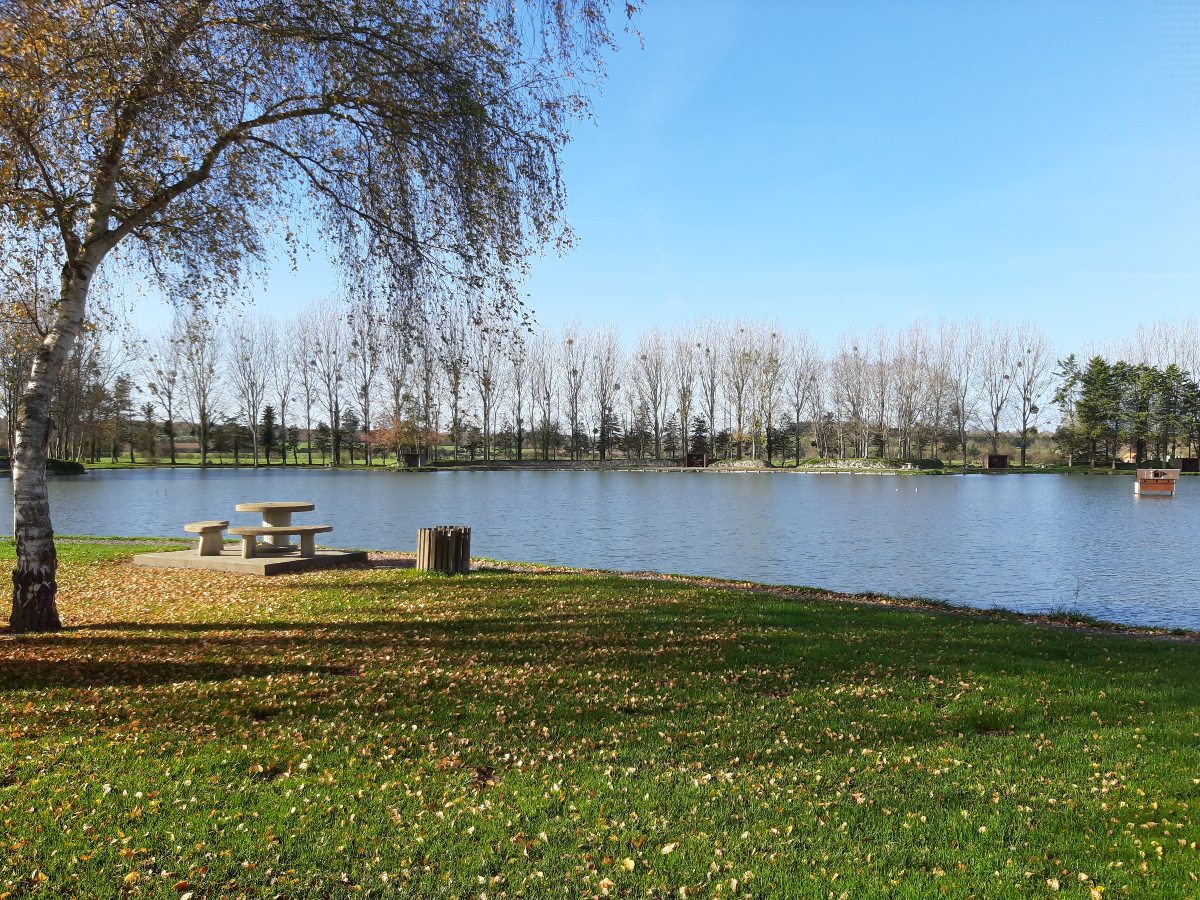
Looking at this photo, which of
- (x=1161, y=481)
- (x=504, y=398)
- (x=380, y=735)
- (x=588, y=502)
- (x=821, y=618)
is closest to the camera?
(x=380, y=735)

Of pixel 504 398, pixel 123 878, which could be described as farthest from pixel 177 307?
pixel 504 398

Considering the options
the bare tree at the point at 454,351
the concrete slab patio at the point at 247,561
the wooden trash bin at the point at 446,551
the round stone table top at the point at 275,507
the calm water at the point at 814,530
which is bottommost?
the calm water at the point at 814,530

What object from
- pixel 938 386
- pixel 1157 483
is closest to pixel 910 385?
pixel 938 386

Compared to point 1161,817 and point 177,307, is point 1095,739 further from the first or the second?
point 177,307

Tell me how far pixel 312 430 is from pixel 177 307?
79.0 m

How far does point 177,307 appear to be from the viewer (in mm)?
10367

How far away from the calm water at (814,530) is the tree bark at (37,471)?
1033 cm

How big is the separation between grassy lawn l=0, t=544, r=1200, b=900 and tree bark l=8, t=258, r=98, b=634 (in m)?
0.70

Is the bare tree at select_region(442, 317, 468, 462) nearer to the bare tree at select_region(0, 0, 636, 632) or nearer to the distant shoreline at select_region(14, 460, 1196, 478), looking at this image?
the bare tree at select_region(0, 0, 636, 632)

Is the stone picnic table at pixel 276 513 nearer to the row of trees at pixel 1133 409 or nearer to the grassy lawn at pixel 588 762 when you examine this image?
the grassy lawn at pixel 588 762

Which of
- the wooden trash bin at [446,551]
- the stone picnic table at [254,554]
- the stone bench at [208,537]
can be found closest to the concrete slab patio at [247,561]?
the stone picnic table at [254,554]

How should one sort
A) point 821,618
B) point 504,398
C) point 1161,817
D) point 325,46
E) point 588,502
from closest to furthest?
point 1161,817 < point 325,46 < point 821,618 < point 588,502 < point 504,398

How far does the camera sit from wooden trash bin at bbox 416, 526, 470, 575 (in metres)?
13.1

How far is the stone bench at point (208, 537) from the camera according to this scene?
561 inches
